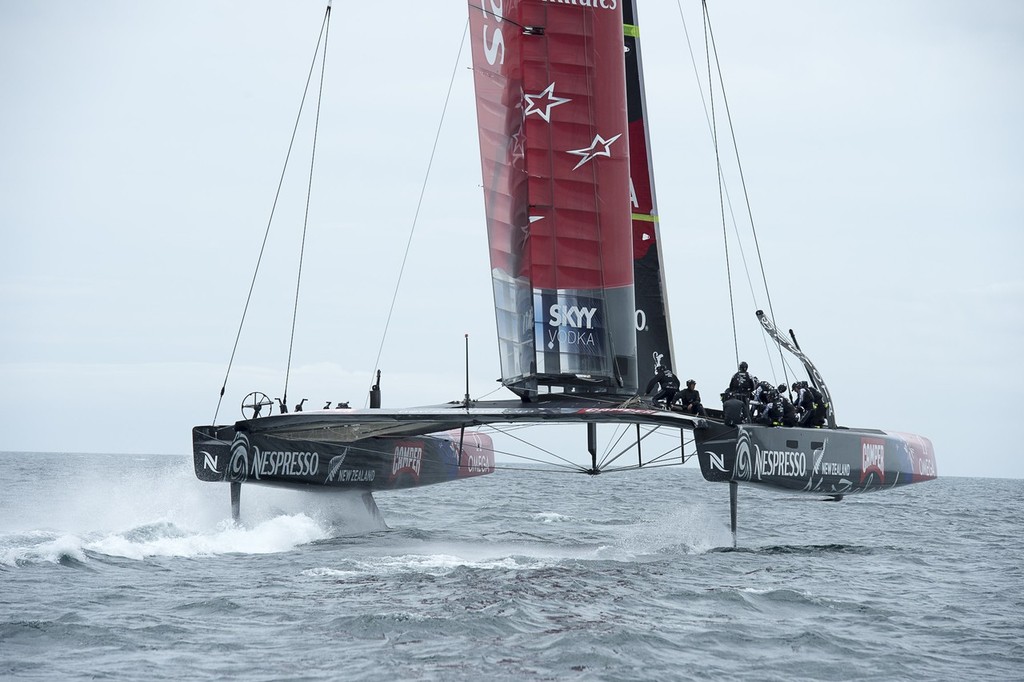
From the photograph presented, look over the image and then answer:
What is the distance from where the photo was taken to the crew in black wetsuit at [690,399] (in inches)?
492

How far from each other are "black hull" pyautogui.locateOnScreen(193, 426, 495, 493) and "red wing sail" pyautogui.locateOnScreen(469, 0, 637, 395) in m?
1.54

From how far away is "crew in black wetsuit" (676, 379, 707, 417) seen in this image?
12.5 metres

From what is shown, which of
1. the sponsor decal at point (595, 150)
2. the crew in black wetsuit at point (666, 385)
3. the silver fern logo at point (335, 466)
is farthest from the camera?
the silver fern logo at point (335, 466)

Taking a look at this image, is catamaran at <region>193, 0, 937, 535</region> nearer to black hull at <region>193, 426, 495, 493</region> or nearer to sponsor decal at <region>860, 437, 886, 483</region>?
black hull at <region>193, 426, 495, 493</region>

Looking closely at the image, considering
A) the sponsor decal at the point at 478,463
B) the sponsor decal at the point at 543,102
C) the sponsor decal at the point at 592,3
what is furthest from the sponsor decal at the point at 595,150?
the sponsor decal at the point at 478,463

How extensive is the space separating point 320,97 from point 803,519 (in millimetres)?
13076

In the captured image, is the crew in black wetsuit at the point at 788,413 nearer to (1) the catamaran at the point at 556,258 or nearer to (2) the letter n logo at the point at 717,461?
(1) the catamaran at the point at 556,258

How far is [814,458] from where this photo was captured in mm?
12945

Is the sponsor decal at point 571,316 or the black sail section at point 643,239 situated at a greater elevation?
the black sail section at point 643,239

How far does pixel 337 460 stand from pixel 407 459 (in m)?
1.16

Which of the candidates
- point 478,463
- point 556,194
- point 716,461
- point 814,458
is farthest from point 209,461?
point 814,458

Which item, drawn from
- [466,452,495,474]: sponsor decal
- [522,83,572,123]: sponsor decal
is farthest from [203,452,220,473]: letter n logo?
[522,83,572,123]: sponsor decal

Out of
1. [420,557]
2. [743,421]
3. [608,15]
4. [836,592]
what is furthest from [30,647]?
[608,15]

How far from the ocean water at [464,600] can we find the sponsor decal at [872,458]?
38.5 inches
